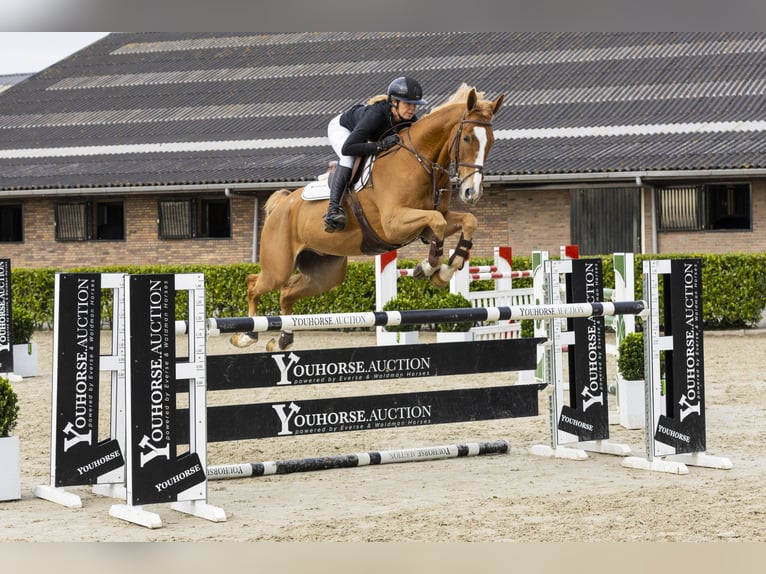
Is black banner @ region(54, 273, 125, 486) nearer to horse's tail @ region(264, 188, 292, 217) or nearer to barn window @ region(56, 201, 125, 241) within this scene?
horse's tail @ region(264, 188, 292, 217)

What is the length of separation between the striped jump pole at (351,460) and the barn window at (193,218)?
15726 millimetres

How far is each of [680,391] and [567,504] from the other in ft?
5.59

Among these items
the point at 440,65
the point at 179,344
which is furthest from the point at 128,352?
the point at 440,65

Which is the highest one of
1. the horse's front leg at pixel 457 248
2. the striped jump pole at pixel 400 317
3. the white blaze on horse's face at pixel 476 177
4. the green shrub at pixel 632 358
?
the white blaze on horse's face at pixel 476 177

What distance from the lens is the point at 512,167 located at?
2145cm

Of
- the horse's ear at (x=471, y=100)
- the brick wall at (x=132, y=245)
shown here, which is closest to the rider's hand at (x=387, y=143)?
the horse's ear at (x=471, y=100)

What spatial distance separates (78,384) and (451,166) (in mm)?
2626

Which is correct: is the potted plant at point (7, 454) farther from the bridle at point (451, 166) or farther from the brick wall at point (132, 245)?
the brick wall at point (132, 245)

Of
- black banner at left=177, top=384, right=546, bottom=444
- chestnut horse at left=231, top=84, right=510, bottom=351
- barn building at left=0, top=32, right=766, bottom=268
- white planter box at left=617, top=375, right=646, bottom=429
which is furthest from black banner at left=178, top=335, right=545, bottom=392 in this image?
barn building at left=0, top=32, right=766, bottom=268

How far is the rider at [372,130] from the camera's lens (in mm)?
7363

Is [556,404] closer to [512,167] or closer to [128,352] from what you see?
[128,352]

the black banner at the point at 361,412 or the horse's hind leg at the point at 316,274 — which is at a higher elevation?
the horse's hind leg at the point at 316,274

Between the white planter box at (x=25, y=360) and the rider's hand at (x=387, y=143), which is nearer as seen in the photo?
the rider's hand at (x=387, y=143)

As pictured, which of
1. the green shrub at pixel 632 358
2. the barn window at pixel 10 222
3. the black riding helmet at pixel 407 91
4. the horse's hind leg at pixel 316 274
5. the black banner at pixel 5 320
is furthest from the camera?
the barn window at pixel 10 222
